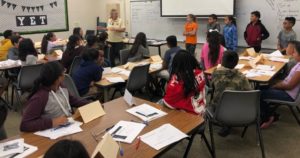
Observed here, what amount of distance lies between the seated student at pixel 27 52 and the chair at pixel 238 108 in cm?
307

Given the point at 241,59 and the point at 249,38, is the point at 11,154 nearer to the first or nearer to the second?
the point at 241,59

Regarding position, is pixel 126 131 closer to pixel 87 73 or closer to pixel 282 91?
pixel 87 73

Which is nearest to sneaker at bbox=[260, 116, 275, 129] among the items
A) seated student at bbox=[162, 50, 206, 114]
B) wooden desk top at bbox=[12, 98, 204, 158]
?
seated student at bbox=[162, 50, 206, 114]

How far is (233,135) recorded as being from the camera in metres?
3.49

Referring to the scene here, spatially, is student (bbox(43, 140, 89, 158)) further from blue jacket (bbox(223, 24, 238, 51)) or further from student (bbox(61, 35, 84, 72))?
blue jacket (bbox(223, 24, 238, 51))

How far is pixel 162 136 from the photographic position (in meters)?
1.91

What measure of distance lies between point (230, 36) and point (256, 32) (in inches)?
21.9

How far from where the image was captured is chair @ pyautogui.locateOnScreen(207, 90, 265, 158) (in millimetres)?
2606

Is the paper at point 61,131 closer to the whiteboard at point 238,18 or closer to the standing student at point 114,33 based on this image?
the standing student at point 114,33

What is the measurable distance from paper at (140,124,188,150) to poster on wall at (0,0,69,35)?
651 cm

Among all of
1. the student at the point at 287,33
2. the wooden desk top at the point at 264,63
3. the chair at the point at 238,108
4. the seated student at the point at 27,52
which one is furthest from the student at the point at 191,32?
the chair at the point at 238,108

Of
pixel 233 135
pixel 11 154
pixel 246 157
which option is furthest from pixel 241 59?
pixel 11 154

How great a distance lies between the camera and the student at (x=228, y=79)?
294cm

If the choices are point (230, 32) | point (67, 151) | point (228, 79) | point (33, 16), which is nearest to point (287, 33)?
point (230, 32)
